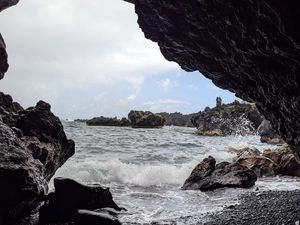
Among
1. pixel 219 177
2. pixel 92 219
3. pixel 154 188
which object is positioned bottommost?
pixel 154 188

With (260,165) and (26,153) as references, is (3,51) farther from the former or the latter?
(260,165)

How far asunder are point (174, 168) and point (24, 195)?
11.4 meters

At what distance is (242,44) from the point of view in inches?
295

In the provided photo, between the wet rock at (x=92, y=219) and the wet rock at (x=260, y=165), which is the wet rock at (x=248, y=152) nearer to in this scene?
the wet rock at (x=260, y=165)

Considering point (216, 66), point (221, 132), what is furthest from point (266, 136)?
point (216, 66)

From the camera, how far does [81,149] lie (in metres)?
25.2

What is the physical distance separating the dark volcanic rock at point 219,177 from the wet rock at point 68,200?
5.70 meters

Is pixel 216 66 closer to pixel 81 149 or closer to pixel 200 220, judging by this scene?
pixel 200 220

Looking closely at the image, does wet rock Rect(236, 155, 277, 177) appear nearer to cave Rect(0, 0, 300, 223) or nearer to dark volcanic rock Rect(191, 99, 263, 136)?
cave Rect(0, 0, 300, 223)

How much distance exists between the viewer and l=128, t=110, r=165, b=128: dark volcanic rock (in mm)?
69438

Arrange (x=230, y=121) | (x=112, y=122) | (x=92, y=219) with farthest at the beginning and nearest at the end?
(x=112, y=122) → (x=230, y=121) → (x=92, y=219)

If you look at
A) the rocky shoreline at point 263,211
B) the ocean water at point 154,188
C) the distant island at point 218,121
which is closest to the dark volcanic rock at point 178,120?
the distant island at point 218,121

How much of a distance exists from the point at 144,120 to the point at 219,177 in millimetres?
55047

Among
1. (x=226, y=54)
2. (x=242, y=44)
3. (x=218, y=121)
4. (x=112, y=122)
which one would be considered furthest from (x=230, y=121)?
(x=242, y=44)
